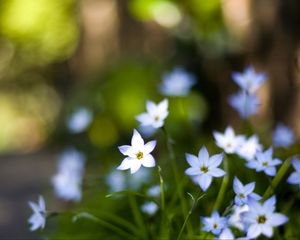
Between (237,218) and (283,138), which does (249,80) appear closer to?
(283,138)

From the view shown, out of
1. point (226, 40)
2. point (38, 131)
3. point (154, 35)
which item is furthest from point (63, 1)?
point (226, 40)

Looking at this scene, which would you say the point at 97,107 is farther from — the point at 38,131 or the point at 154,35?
the point at 38,131

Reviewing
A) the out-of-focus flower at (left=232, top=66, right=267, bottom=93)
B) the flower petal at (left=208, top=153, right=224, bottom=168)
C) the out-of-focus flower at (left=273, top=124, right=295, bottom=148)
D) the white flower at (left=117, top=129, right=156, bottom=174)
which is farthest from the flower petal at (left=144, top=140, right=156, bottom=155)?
the out-of-focus flower at (left=273, top=124, right=295, bottom=148)

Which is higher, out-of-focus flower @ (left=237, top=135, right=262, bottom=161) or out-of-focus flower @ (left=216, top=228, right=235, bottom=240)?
out-of-focus flower @ (left=237, top=135, right=262, bottom=161)

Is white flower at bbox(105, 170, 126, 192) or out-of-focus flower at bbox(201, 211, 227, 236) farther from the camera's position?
white flower at bbox(105, 170, 126, 192)

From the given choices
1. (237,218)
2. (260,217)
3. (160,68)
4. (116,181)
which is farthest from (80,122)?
(160,68)

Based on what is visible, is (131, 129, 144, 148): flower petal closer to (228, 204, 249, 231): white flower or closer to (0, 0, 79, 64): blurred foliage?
(228, 204, 249, 231): white flower
